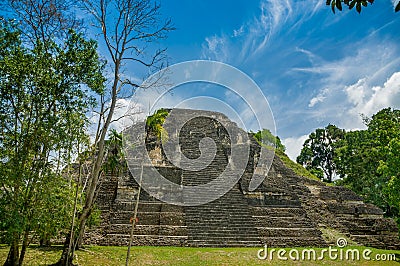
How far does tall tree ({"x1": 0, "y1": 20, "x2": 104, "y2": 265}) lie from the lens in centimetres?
639

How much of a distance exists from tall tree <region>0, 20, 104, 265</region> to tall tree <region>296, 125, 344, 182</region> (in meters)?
37.1

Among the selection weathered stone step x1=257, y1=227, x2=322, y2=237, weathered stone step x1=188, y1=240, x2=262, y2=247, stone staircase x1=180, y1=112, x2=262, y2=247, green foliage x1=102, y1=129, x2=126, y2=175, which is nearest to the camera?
weathered stone step x1=188, y1=240, x2=262, y2=247

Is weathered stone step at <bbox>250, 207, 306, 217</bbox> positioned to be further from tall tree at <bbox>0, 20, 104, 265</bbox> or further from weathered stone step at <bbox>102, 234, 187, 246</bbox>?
tall tree at <bbox>0, 20, 104, 265</bbox>

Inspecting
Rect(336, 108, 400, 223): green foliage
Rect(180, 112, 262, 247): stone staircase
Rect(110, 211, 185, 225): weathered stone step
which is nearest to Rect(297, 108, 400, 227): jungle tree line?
Rect(336, 108, 400, 223): green foliage

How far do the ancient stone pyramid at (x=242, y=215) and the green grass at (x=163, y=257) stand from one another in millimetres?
800

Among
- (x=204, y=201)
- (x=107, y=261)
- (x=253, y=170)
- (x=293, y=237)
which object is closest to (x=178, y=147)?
(x=253, y=170)

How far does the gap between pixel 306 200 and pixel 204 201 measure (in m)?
5.97

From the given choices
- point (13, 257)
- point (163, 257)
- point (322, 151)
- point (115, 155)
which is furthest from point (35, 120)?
point (322, 151)

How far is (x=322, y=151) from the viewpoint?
A: 42.1 meters

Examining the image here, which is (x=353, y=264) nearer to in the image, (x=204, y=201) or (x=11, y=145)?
(x=204, y=201)

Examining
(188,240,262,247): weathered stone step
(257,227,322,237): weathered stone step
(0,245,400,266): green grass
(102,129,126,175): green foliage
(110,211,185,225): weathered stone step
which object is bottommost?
(0,245,400,266): green grass

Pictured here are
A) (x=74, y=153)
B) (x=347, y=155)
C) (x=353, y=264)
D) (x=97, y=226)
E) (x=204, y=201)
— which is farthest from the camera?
(x=347, y=155)

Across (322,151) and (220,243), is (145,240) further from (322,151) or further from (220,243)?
(322,151)

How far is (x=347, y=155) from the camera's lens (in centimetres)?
2888
